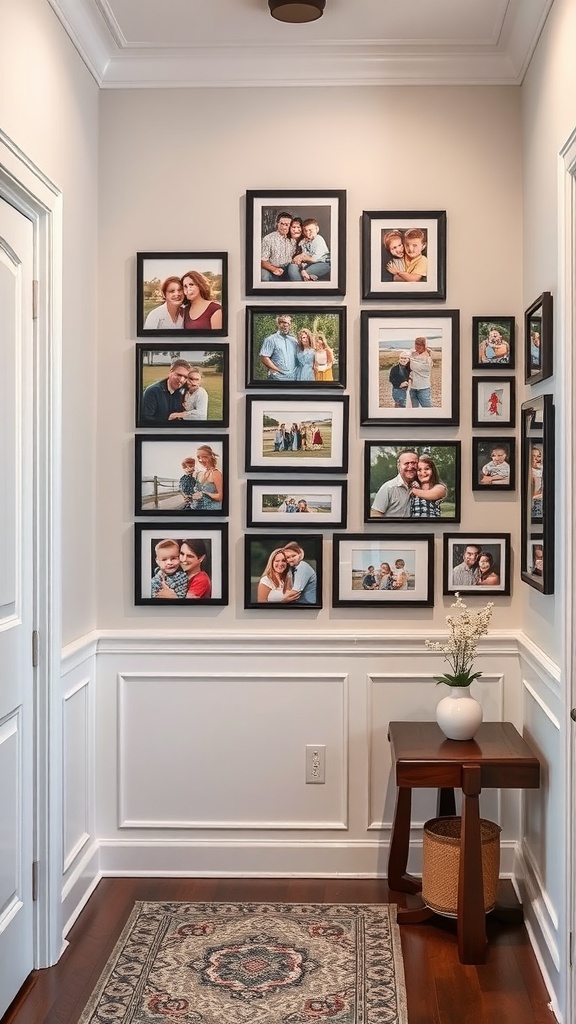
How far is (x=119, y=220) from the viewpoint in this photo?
347cm

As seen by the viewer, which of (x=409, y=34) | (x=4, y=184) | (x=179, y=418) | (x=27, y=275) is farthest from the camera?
(x=179, y=418)

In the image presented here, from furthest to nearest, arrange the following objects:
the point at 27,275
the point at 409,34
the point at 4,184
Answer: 1. the point at 409,34
2. the point at 27,275
3. the point at 4,184

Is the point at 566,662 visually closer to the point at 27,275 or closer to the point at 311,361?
the point at 311,361

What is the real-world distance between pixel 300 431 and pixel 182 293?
651 mm

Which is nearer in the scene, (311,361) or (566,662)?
(566,662)

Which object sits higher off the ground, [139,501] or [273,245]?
[273,245]

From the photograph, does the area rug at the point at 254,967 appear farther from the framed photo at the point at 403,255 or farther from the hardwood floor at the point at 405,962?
the framed photo at the point at 403,255

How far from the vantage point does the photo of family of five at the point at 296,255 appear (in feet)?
11.3

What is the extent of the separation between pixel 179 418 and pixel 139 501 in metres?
0.33

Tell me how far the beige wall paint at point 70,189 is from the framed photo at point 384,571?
0.90m

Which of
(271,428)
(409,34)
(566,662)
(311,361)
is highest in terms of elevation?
(409,34)

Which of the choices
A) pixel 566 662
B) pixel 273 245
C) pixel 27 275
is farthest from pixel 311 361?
pixel 566 662

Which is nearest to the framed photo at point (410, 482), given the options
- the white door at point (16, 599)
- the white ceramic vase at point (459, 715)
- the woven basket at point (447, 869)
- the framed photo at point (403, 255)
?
the framed photo at point (403, 255)

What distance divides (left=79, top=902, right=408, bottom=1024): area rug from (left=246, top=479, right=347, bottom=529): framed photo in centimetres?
130
